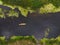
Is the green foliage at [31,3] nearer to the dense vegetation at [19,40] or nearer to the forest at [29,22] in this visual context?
the forest at [29,22]

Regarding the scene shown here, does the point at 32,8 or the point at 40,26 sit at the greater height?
the point at 32,8

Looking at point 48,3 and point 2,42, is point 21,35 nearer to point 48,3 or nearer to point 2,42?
point 2,42

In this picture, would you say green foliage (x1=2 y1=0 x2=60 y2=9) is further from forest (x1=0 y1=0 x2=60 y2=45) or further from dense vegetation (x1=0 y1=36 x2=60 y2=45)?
dense vegetation (x1=0 y1=36 x2=60 y2=45)

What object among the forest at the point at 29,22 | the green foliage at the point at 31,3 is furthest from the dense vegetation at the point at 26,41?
the green foliage at the point at 31,3

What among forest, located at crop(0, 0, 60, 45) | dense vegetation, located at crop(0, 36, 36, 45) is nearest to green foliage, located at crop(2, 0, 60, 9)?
forest, located at crop(0, 0, 60, 45)

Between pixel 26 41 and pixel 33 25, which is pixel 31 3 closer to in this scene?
pixel 33 25

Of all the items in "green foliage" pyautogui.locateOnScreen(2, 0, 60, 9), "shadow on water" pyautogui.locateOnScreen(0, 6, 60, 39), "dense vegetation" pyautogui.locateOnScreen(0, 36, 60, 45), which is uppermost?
"green foliage" pyautogui.locateOnScreen(2, 0, 60, 9)

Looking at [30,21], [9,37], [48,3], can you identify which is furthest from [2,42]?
[48,3]

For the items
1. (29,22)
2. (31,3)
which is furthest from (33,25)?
(31,3)

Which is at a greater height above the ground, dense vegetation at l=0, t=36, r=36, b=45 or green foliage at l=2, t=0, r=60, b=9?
green foliage at l=2, t=0, r=60, b=9
